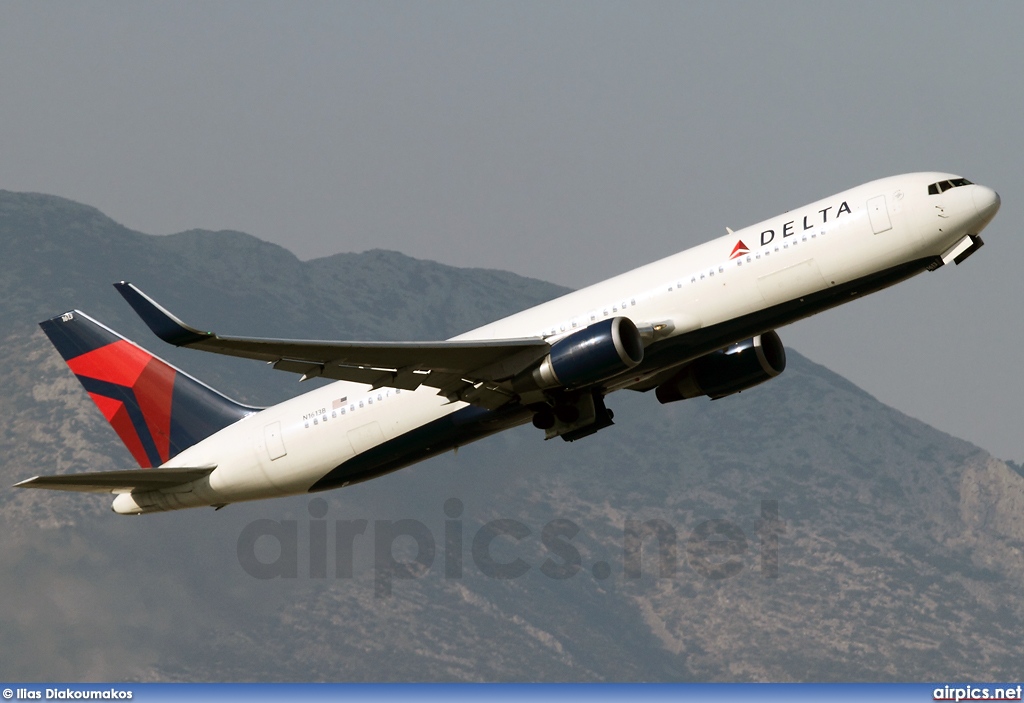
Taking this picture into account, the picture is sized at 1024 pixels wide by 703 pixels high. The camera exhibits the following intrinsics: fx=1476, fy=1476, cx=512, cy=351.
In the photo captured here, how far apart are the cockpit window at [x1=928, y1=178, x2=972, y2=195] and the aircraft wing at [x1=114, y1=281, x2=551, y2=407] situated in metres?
11.0

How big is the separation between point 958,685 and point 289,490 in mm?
20842

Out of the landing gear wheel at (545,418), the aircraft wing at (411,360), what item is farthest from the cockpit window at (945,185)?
the landing gear wheel at (545,418)

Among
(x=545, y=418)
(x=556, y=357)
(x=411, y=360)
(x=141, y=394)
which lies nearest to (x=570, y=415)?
(x=545, y=418)

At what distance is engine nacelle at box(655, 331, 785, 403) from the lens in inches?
1766

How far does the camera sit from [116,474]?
44.8 meters

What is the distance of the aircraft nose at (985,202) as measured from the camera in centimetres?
3825

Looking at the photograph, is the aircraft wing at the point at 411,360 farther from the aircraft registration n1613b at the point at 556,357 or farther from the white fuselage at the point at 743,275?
the white fuselage at the point at 743,275

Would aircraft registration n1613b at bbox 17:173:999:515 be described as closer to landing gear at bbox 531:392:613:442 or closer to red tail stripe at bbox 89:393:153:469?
landing gear at bbox 531:392:613:442

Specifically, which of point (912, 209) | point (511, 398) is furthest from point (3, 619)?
point (912, 209)

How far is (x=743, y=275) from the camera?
129 ft

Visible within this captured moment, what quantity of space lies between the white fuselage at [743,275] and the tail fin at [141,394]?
219 inches

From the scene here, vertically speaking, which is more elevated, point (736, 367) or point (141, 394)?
point (141, 394)

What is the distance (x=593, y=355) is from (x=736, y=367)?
7.47m

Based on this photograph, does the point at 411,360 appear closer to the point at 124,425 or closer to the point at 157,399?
the point at 157,399
